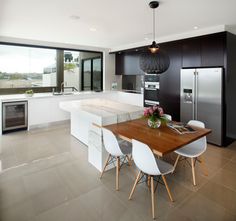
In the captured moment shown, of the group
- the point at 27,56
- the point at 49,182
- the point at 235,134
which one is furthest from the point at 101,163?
the point at 27,56

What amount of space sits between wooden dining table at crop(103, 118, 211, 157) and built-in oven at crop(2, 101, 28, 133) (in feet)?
10.7

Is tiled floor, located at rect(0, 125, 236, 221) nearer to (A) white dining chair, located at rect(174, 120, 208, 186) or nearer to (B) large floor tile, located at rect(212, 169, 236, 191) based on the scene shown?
(B) large floor tile, located at rect(212, 169, 236, 191)

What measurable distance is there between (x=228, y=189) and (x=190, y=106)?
221 cm

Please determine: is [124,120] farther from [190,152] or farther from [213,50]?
[213,50]

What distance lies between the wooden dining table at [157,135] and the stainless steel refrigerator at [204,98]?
5.06 ft

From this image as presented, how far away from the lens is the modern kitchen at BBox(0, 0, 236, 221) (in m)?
2.24

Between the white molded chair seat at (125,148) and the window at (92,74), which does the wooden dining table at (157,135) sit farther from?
the window at (92,74)

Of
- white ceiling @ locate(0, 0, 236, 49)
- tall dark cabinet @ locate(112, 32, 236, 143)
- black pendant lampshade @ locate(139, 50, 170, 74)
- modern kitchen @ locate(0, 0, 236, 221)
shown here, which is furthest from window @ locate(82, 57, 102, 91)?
black pendant lampshade @ locate(139, 50, 170, 74)

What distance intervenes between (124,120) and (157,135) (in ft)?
2.72

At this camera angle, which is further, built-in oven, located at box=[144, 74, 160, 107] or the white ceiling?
built-in oven, located at box=[144, 74, 160, 107]

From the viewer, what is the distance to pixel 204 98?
13.6ft

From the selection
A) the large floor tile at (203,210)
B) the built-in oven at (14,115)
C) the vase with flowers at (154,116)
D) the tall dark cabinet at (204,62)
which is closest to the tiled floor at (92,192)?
the large floor tile at (203,210)

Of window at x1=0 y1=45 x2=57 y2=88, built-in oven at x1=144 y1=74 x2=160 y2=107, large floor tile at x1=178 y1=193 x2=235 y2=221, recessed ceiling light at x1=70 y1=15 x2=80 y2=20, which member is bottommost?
large floor tile at x1=178 y1=193 x2=235 y2=221

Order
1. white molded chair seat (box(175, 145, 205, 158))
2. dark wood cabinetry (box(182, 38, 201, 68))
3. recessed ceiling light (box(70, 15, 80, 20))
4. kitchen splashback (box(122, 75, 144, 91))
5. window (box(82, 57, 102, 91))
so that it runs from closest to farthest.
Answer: white molded chair seat (box(175, 145, 205, 158)) < recessed ceiling light (box(70, 15, 80, 20)) < dark wood cabinetry (box(182, 38, 201, 68)) < kitchen splashback (box(122, 75, 144, 91)) < window (box(82, 57, 102, 91))
